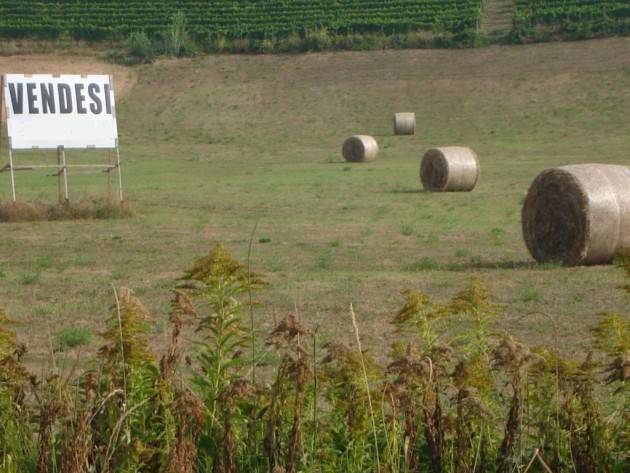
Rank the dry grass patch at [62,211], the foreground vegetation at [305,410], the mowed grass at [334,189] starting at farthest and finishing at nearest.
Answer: the dry grass patch at [62,211] < the mowed grass at [334,189] < the foreground vegetation at [305,410]

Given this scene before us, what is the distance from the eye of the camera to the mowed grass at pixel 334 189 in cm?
1282

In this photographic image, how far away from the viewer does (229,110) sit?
61.9 meters

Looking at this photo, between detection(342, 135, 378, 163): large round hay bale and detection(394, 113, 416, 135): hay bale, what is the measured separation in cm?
1055

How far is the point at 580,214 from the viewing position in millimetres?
14352

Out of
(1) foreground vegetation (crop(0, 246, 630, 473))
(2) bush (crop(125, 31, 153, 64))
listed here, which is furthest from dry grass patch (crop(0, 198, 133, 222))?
(2) bush (crop(125, 31, 153, 64))

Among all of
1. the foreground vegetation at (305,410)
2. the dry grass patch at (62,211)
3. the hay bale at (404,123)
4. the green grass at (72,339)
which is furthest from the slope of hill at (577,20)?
the foreground vegetation at (305,410)

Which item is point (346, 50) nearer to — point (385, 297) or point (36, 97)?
point (36, 97)

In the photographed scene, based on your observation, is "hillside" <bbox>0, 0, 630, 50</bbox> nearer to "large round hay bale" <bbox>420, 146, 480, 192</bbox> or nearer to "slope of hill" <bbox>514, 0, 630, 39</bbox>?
"slope of hill" <bbox>514, 0, 630, 39</bbox>

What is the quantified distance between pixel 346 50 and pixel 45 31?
778 inches

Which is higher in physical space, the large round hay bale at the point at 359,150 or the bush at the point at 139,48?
the bush at the point at 139,48

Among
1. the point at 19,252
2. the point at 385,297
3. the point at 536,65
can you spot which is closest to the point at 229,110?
the point at 536,65

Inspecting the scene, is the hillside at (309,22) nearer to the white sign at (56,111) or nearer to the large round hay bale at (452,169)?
the large round hay bale at (452,169)

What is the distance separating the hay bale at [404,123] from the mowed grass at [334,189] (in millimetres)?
656

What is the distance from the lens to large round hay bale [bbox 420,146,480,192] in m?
28.5
